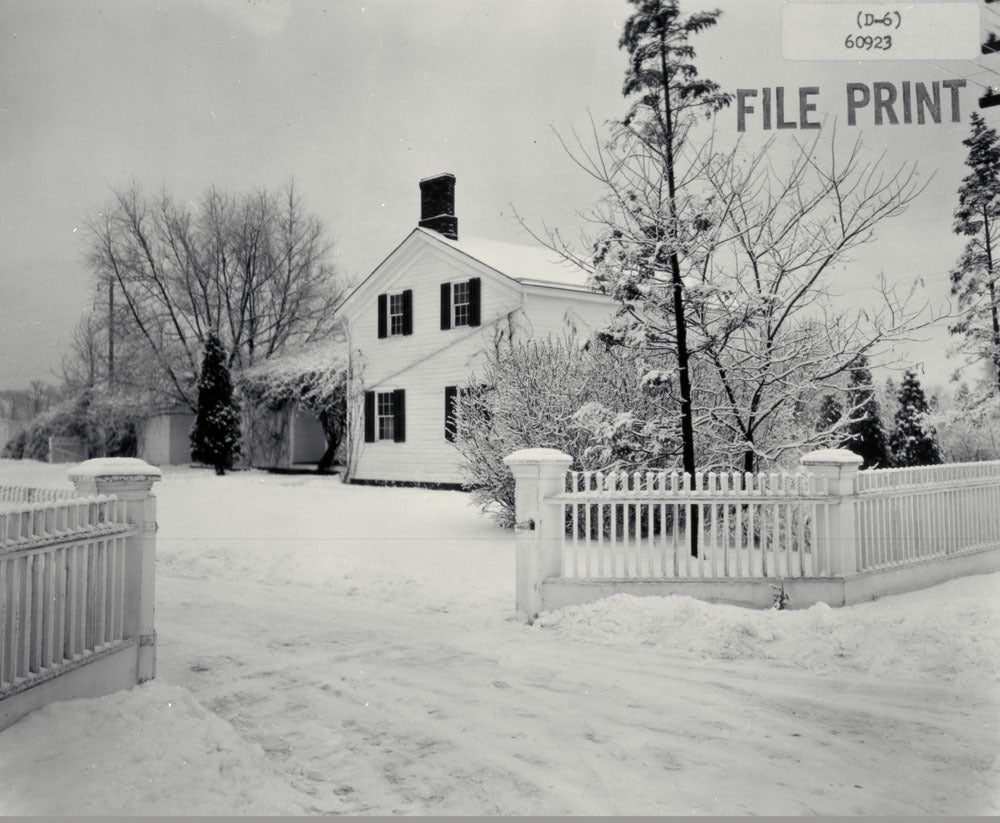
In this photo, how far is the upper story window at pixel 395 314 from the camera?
16047 mm

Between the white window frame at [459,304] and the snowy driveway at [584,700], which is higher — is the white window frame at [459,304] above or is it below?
above

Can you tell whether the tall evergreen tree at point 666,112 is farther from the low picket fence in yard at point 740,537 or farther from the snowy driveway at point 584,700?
the snowy driveway at point 584,700

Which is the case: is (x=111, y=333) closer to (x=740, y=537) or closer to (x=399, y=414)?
(x=399, y=414)

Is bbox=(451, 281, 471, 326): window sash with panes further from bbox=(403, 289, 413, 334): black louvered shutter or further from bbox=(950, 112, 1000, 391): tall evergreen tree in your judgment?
bbox=(950, 112, 1000, 391): tall evergreen tree

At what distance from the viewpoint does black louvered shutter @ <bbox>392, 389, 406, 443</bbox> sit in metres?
15.8

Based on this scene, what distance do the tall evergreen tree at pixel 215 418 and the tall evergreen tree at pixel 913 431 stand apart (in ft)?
38.7

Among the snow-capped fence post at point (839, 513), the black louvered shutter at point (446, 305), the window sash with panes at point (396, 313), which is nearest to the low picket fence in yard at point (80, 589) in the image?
the snow-capped fence post at point (839, 513)

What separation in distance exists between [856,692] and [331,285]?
1043cm

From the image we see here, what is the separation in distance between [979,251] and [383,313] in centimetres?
1237

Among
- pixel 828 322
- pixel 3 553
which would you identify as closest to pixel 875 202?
pixel 828 322

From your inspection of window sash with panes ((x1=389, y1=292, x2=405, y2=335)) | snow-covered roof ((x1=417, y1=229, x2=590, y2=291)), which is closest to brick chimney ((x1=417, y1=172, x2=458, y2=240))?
snow-covered roof ((x1=417, y1=229, x2=590, y2=291))

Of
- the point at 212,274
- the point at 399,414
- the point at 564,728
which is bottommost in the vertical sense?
the point at 564,728

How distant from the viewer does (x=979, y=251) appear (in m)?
5.50

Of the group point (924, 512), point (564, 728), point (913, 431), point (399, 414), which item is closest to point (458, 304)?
point (399, 414)
